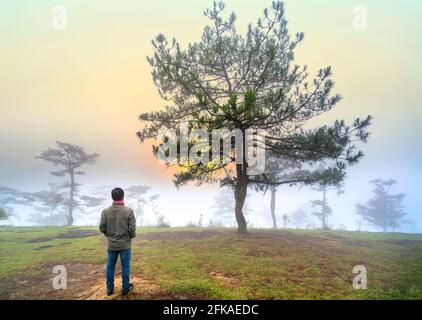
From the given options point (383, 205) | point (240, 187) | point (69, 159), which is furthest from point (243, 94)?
point (383, 205)

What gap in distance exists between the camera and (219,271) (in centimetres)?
698

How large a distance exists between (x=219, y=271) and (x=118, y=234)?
10.5 ft

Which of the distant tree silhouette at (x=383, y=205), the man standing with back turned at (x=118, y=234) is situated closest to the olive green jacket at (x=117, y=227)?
the man standing with back turned at (x=118, y=234)

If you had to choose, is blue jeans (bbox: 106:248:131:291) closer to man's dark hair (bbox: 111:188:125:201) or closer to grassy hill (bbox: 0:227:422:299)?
grassy hill (bbox: 0:227:422:299)

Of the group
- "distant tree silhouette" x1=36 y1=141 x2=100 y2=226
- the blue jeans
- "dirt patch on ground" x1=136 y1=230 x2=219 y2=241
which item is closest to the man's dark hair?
the blue jeans

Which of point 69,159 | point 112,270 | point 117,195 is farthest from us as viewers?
point 69,159

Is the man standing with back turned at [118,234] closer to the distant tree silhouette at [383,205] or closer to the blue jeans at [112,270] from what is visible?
the blue jeans at [112,270]

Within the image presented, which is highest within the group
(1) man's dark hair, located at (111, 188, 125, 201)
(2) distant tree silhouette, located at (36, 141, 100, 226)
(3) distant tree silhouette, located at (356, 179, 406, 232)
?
(2) distant tree silhouette, located at (36, 141, 100, 226)

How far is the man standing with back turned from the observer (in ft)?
17.8

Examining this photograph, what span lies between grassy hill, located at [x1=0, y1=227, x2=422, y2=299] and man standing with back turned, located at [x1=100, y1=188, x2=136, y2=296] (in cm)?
39

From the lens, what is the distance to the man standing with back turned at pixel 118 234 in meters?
5.41

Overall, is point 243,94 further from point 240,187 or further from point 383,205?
point 383,205

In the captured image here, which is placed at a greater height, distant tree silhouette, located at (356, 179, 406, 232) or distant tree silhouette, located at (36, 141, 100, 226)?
distant tree silhouette, located at (36, 141, 100, 226)
